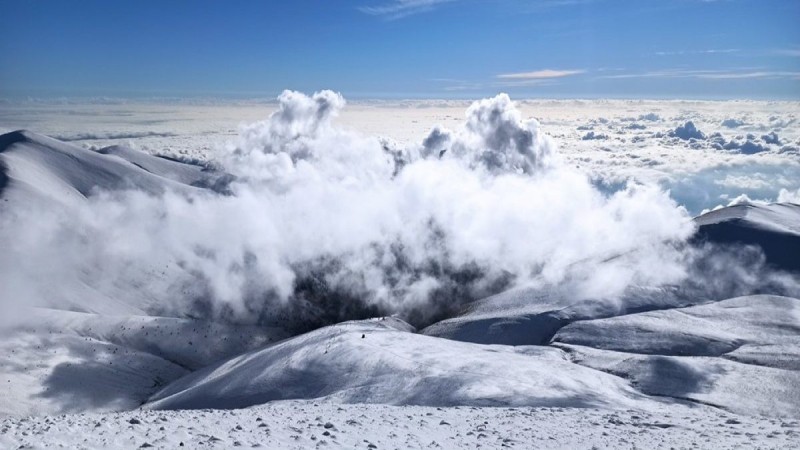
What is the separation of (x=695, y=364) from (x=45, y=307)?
3323 inches

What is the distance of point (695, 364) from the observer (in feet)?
208

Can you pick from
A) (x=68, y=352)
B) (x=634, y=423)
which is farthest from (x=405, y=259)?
(x=634, y=423)

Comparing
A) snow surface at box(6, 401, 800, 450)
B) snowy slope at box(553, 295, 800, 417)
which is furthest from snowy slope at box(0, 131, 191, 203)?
snowy slope at box(553, 295, 800, 417)

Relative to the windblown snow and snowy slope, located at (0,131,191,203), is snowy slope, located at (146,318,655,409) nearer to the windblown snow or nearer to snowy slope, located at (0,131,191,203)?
the windblown snow

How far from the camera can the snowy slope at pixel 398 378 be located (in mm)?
43219

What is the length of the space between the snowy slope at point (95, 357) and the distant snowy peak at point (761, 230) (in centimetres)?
9147

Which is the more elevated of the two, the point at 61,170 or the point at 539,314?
the point at 61,170

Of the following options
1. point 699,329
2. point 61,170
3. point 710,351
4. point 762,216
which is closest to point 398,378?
point 710,351

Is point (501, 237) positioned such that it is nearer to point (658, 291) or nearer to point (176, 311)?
point (658, 291)

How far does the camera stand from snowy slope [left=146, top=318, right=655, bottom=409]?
1702 inches

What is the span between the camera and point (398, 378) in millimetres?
48656

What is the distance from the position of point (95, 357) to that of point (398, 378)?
44.1m

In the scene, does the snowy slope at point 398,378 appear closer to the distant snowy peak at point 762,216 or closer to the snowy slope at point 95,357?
the snowy slope at point 95,357

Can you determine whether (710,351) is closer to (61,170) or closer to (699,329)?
(699,329)
